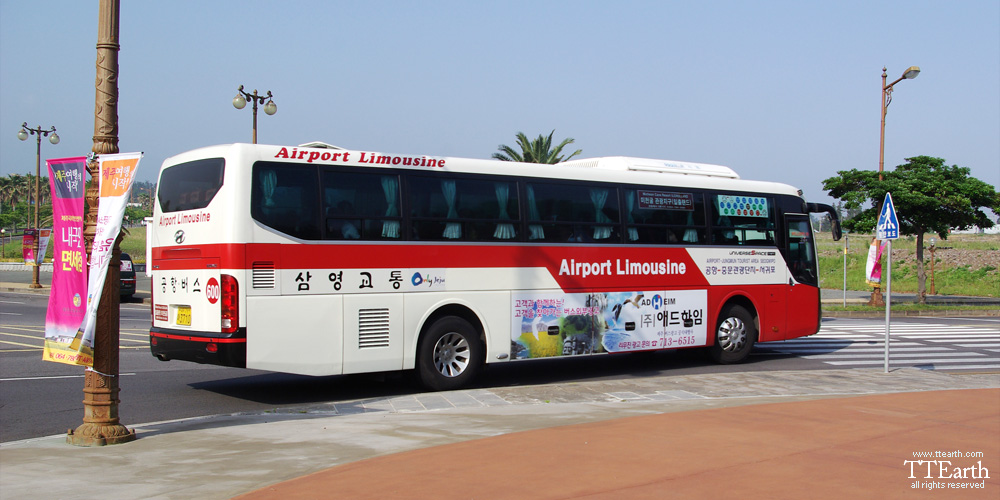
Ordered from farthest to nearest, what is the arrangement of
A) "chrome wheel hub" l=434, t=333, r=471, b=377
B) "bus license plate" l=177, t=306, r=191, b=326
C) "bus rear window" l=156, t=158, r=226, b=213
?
"chrome wheel hub" l=434, t=333, r=471, b=377 → "bus license plate" l=177, t=306, r=191, b=326 → "bus rear window" l=156, t=158, r=226, b=213

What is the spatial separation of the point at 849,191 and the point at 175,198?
2958 cm

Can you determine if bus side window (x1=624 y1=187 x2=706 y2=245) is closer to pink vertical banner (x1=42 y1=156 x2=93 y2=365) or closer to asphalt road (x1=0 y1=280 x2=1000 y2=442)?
asphalt road (x1=0 y1=280 x2=1000 y2=442)

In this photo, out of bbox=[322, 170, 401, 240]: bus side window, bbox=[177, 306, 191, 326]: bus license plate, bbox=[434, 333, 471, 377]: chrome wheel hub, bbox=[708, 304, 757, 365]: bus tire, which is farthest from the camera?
bbox=[708, 304, 757, 365]: bus tire

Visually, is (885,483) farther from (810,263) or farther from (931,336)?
(931,336)

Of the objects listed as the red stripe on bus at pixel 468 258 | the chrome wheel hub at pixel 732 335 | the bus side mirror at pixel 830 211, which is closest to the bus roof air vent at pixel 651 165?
the red stripe on bus at pixel 468 258

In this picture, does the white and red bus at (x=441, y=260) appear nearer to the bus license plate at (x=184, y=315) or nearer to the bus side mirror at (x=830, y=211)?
the bus license plate at (x=184, y=315)

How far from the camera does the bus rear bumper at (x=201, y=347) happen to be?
9875 mm

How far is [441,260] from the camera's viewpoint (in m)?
11.5

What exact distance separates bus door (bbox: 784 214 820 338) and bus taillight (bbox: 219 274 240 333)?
10.5 m

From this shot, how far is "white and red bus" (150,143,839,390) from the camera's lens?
10133 millimetres

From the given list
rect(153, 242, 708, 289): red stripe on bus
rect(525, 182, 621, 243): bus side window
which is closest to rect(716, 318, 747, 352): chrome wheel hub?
rect(153, 242, 708, 289): red stripe on bus

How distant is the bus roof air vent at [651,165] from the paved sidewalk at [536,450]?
439 cm

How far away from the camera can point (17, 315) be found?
24328 millimetres

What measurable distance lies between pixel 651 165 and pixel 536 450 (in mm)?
8068
